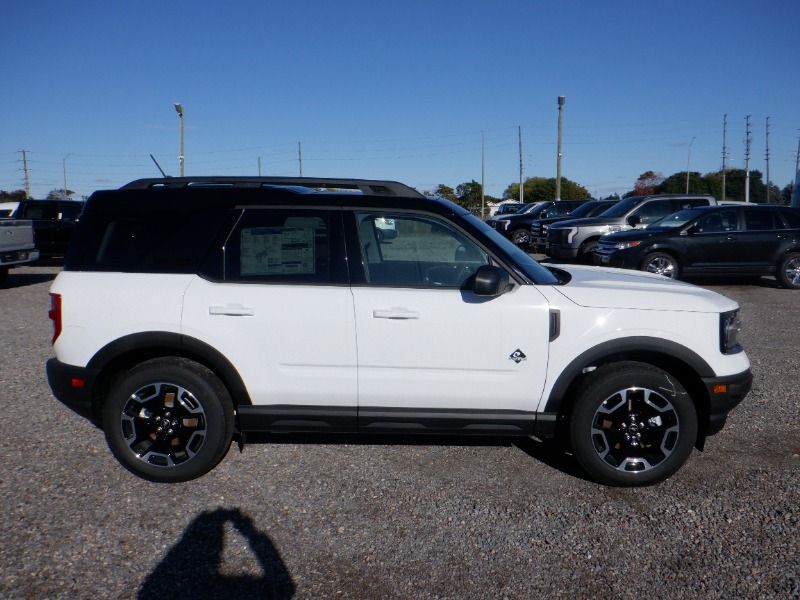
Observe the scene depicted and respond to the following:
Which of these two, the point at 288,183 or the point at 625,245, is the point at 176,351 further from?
the point at 625,245

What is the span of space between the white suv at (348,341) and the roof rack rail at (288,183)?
36 centimetres

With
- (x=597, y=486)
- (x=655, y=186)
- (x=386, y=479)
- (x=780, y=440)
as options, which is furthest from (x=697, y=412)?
(x=655, y=186)

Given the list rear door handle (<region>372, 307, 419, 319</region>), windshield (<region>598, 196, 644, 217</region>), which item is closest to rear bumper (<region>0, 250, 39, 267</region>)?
rear door handle (<region>372, 307, 419, 319</region>)

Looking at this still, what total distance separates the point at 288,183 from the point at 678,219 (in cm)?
1122

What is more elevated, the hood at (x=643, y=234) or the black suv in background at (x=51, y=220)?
the black suv in background at (x=51, y=220)

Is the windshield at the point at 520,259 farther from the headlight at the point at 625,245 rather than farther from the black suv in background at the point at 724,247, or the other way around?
the headlight at the point at 625,245

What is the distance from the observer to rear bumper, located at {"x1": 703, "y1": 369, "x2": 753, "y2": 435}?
4.25m

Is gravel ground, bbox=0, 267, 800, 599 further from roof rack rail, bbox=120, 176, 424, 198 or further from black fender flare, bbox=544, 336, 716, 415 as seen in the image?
roof rack rail, bbox=120, 176, 424, 198

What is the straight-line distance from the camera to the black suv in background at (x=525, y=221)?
Answer: 2409 centimetres

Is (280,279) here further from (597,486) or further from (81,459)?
(597,486)

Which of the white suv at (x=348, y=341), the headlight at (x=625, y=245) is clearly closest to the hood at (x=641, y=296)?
the white suv at (x=348, y=341)

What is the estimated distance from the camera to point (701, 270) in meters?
13.6

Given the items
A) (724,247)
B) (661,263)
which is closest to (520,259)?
(661,263)

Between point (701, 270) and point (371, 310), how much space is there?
36.7 ft
